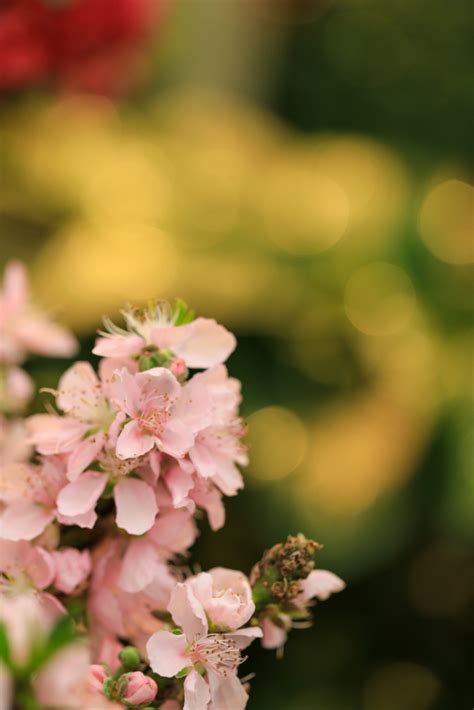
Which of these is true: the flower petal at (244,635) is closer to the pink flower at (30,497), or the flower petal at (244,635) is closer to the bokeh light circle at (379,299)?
the pink flower at (30,497)

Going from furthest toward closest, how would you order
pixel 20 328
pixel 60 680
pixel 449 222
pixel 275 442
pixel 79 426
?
pixel 449 222, pixel 275 442, pixel 20 328, pixel 79 426, pixel 60 680

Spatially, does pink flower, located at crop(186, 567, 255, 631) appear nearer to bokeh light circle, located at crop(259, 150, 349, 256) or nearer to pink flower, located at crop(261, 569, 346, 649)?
pink flower, located at crop(261, 569, 346, 649)

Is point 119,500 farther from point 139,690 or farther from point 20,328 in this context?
point 20,328

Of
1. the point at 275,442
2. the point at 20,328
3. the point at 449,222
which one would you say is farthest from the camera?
the point at 449,222

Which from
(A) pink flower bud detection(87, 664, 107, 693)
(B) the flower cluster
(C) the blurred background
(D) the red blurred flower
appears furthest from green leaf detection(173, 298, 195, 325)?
(D) the red blurred flower

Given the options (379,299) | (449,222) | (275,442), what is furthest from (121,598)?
(449,222)

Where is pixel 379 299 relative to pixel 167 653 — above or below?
below
